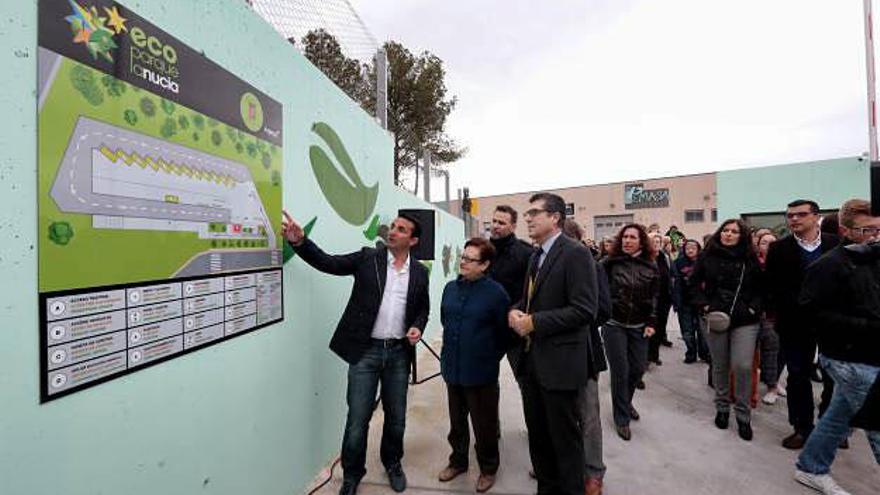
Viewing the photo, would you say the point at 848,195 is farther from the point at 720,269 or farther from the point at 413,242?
the point at 413,242

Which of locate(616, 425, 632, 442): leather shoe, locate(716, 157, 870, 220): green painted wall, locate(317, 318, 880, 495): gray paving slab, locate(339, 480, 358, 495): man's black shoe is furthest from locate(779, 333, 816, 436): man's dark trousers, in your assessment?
locate(716, 157, 870, 220): green painted wall

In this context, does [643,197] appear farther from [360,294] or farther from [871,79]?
[360,294]

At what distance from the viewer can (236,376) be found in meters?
1.83

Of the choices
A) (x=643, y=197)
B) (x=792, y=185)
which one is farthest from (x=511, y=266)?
(x=643, y=197)

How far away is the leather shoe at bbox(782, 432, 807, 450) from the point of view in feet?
9.86

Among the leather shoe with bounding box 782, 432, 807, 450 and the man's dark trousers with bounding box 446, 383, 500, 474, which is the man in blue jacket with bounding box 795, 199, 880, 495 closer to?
the leather shoe with bounding box 782, 432, 807, 450

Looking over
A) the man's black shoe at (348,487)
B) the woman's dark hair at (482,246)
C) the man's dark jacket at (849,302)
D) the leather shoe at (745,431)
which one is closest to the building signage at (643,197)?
the leather shoe at (745,431)

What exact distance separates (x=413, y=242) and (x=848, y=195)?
845 inches

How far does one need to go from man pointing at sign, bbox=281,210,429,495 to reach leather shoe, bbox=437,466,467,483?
0.87ft

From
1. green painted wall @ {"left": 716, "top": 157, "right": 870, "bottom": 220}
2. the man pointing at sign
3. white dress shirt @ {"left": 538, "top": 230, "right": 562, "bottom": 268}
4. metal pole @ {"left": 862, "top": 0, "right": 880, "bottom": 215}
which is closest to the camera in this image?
white dress shirt @ {"left": 538, "top": 230, "right": 562, "bottom": 268}

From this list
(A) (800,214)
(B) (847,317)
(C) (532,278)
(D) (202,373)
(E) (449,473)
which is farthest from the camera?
(A) (800,214)

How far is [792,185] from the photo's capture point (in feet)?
58.1

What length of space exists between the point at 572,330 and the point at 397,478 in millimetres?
1467

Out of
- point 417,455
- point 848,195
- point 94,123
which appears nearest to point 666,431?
point 417,455
